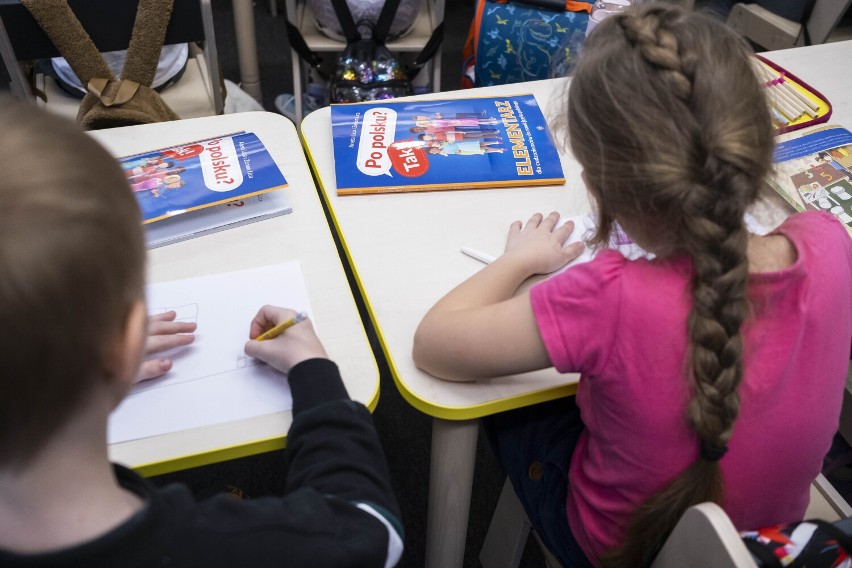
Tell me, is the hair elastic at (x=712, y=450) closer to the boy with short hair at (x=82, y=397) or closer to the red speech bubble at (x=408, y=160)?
the boy with short hair at (x=82, y=397)

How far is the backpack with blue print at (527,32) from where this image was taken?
183 centimetres

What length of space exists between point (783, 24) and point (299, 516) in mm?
2163

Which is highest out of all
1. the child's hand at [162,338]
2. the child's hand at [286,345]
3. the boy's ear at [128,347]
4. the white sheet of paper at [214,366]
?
the boy's ear at [128,347]

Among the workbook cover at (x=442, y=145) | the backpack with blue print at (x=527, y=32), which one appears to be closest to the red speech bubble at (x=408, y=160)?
the workbook cover at (x=442, y=145)

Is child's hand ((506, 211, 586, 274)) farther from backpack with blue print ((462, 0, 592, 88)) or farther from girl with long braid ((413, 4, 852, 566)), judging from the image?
backpack with blue print ((462, 0, 592, 88))

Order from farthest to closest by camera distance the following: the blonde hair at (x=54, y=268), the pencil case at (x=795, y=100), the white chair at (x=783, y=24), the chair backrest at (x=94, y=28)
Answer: the white chair at (x=783, y=24) < the chair backrest at (x=94, y=28) < the pencil case at (x=795, y=100) < the blonde hair at (x=54, y=268)

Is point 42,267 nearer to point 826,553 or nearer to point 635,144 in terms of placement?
point 635,144

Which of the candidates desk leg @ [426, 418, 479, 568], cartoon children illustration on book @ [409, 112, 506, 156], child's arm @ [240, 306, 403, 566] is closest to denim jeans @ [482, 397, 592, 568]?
desk leg @ [426, 418, 479, 568]

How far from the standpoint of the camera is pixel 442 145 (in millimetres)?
1129

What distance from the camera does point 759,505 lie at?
0.79m

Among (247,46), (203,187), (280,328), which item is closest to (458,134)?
(203,187)

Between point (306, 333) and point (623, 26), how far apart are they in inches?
17.9

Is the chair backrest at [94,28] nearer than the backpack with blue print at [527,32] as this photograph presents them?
Yes

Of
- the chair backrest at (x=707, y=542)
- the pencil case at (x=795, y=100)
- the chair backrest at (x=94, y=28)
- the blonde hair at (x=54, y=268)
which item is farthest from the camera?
the chair backrest at (x=94, y=28)
